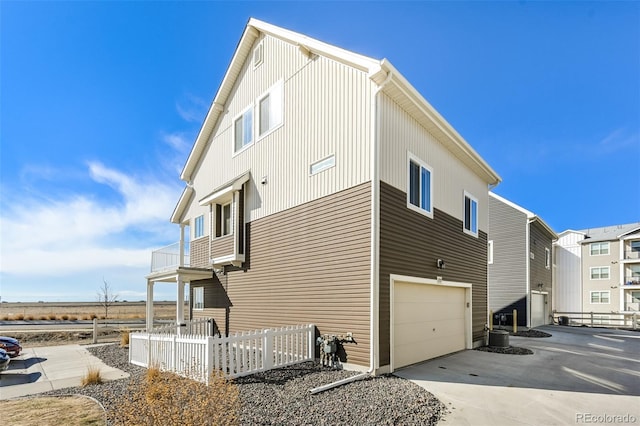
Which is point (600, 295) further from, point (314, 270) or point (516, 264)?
point (314, 270)

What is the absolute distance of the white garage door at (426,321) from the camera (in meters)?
8.96

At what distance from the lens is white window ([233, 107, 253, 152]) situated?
43.5 feet

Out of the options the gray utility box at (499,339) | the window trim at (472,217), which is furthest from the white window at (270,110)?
the gray utility box at (499,339)

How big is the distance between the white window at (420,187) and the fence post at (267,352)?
4.86m

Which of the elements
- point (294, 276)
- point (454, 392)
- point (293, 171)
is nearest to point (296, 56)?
point (293, 171)

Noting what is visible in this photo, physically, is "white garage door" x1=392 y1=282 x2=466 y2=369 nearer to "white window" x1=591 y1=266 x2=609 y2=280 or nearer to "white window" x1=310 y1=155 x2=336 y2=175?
"white window" x1=310 y1=155 x2=336 y2=175

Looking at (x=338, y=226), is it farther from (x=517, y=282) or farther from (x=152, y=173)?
(x=517, y=282)

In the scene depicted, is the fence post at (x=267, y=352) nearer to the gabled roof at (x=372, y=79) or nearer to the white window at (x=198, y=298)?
the gabled roof at (x=372, y=79)

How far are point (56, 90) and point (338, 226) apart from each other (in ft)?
28.7

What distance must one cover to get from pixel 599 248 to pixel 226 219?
3627 cm

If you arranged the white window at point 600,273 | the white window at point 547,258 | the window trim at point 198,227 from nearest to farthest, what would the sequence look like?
the window trim at point 198,227 → the white window at point 547,258 → the white window at point 600,273

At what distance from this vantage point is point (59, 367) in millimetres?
10438

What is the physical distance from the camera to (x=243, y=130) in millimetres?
13703

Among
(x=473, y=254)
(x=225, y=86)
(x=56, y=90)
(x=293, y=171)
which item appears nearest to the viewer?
(x=56, y=90)
